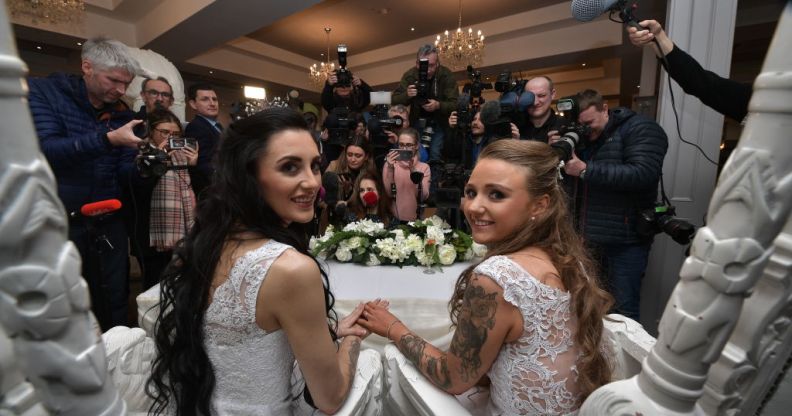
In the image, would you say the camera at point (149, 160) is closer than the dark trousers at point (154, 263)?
Yes

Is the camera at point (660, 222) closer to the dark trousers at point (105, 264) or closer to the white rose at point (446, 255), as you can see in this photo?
the white rose at point (446, 255)

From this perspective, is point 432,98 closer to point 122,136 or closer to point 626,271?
point 626,271

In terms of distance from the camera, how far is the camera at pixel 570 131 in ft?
6.96

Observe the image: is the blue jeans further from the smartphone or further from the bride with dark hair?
the bride with dark hair

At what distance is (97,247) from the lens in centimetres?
201

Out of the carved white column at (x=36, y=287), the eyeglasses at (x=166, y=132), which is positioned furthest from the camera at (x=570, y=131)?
the eyeglasses at (x=166, y=132)

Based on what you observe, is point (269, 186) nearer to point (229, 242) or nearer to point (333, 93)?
point (229, 242)

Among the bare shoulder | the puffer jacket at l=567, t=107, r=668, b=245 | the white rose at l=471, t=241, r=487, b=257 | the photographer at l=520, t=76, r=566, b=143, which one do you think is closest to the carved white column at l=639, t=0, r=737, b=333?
the puffer jacket at l=567, t=107, r=668, b=245

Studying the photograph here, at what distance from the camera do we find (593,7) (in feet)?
7.18

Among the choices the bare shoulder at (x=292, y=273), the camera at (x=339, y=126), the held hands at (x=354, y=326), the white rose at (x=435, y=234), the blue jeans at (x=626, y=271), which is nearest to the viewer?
the bare shoulder at (x=292, y=273)

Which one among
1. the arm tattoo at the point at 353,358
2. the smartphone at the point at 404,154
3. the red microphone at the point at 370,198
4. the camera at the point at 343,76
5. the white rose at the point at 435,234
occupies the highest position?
the camera at the point at 343,76

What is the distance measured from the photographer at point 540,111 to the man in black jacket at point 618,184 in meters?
0.32

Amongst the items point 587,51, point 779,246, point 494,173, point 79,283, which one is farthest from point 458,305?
point 587,51

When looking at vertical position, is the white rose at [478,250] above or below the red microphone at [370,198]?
below
